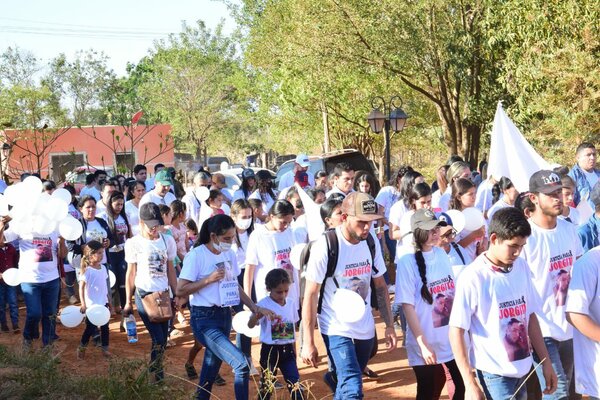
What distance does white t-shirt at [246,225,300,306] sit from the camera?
7.25 meters

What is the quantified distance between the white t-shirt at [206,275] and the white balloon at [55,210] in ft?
8.79

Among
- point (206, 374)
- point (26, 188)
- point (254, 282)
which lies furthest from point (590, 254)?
point (26, 188)

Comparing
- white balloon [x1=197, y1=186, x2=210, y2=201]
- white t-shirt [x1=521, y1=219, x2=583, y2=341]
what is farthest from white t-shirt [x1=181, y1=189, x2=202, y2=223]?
white t-shirt [x1=521, y1=219, x2=583, y2=341]

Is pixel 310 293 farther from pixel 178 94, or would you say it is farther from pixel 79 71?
pixel 79 71

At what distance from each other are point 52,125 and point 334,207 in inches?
1235

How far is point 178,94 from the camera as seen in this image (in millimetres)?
43719

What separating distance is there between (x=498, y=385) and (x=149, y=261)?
3.91 meters

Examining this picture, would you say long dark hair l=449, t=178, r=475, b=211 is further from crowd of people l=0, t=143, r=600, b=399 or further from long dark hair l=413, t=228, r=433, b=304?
long dark hair l=413, t=228, r=433, b=304

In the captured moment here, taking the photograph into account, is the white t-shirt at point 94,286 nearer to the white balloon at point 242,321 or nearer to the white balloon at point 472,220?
the white balloon at point 242,321

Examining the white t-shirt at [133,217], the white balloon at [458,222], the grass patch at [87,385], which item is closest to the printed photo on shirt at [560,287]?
the white balloon at [458,222]

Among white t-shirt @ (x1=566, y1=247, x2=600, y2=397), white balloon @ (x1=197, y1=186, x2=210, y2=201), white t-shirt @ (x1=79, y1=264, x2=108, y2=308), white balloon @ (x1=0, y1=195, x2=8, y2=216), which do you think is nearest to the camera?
white t-shirt @ (x1=566, y1=247, x2=600, y2=397)

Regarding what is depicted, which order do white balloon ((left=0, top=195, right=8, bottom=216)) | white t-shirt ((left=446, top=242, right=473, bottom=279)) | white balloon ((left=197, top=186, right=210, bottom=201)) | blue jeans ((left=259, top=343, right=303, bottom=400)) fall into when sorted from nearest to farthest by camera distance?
1. white t-shirt ((left=446, top=242, right=473, bottom=279))
2. blue jeans ((left=259, top=343, right=303, bottom=400))
3. white balloon ((left=0, top=195, right=8, bottom=216))
4. white balloon ((left=197, top=186, right=210, bottom=201))

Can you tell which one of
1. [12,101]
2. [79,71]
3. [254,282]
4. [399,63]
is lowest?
[254,282]

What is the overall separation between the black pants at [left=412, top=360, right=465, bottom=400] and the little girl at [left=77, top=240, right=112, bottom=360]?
4.44 m
